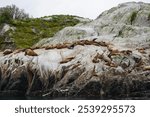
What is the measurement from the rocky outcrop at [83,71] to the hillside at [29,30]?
96.7 feet

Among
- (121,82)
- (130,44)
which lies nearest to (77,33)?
(130,44)

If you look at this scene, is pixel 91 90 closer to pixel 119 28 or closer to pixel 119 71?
pixel 119 71

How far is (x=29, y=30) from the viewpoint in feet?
296

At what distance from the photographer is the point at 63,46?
50125mm

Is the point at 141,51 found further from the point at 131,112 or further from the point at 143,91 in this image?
the point at 131,112

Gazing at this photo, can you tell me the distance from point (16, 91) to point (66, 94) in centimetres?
607

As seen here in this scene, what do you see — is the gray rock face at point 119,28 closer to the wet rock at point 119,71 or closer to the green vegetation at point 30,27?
the wet rock at point 119,71

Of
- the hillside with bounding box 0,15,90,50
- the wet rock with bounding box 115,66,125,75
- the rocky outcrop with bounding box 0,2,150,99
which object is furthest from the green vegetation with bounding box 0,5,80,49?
the wet rock with bounding box 115,66,125,75

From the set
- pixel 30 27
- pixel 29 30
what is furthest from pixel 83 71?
pixel 30 27

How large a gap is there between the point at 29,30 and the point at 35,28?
2.88 metres

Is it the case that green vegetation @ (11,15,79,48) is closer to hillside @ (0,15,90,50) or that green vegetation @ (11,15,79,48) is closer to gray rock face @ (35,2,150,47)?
hillside @ (0,15,90,50)

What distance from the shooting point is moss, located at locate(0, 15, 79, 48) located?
3214 inches

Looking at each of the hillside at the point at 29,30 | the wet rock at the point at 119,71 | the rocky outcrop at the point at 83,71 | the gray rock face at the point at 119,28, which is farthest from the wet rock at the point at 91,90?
the hillside at the point at 29,30

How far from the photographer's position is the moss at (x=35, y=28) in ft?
268
